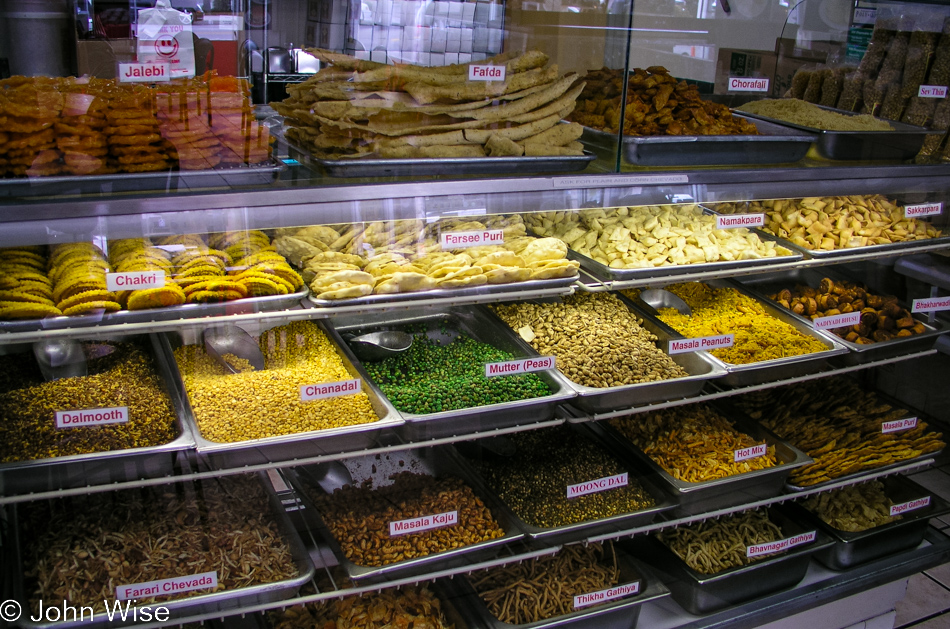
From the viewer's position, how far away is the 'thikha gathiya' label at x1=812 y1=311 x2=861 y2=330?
9.85 feet

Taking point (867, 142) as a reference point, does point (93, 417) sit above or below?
below

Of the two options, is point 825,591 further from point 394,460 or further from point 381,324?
point 381,324

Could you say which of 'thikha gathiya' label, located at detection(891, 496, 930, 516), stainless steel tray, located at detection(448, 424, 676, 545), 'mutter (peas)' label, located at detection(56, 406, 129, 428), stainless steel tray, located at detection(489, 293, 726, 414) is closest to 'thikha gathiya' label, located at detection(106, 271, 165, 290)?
'mutter (peas)' label, located at detection(56, 406, 129, 428)

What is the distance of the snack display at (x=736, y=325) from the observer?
111 inches

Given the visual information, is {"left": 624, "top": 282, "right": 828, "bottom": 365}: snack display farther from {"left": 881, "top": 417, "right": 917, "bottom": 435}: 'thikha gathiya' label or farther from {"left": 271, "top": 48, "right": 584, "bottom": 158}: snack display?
{"left": 271, "top": 48, "right": 584, "bottom": 158}: snack display

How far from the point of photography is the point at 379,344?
8.62 ft

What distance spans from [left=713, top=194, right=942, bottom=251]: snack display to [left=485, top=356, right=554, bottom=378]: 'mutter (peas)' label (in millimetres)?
1021

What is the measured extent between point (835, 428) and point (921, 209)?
3.28 feet

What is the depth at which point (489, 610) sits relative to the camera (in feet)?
8.34

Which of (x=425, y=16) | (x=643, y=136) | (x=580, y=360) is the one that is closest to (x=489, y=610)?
(x=580, y=360)

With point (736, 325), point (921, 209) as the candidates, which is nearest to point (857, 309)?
point (921, 209)

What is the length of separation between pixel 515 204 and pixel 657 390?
0.86m

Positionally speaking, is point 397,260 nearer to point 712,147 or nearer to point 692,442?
point 712,147

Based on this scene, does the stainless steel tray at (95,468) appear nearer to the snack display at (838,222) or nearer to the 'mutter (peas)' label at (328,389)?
the 'mutter (peas)' label at (328,389)
